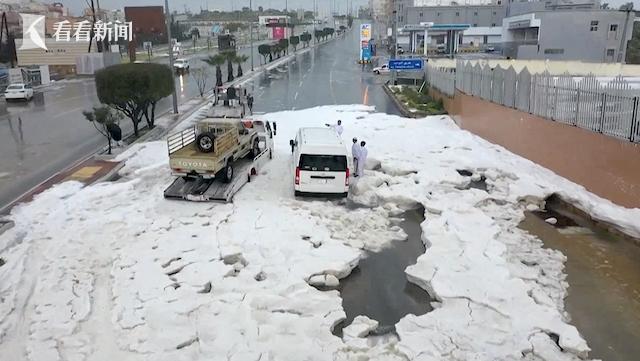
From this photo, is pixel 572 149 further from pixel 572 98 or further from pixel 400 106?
pixel 400 106

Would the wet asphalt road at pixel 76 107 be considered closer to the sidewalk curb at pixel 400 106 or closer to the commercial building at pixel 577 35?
the sidewalk curb at pixel 400 106

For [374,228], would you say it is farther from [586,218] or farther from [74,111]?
[74,111]

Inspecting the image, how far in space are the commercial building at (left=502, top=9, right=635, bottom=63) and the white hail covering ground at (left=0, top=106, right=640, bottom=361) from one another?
5849cm

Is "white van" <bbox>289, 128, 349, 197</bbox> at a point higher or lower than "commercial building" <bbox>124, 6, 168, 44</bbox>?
lower

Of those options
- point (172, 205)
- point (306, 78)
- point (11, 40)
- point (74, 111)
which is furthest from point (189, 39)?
point (172, 205)

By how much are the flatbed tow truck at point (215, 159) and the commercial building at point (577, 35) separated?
60.0m

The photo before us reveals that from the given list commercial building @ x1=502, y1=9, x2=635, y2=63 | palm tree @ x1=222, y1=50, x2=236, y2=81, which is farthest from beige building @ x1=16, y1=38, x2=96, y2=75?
commercial building @ x1=502, y1=9, x2=635, y2=63

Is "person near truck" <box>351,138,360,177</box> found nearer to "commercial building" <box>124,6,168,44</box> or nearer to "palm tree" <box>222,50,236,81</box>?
"palm tree" <box>222,50,236,81</box>

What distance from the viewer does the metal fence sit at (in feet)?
43.2

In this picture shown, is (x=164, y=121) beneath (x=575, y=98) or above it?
beneath

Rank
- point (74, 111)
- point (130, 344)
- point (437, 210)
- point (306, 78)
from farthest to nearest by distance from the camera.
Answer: point (306, 78)
point (74, 111)
point (437, 210)
point (130, 344)

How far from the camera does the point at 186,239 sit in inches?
452

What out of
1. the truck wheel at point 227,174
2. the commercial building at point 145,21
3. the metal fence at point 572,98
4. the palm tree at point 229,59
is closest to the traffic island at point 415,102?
the metal fence at point 572,98

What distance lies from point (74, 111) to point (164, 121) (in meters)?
8.74
